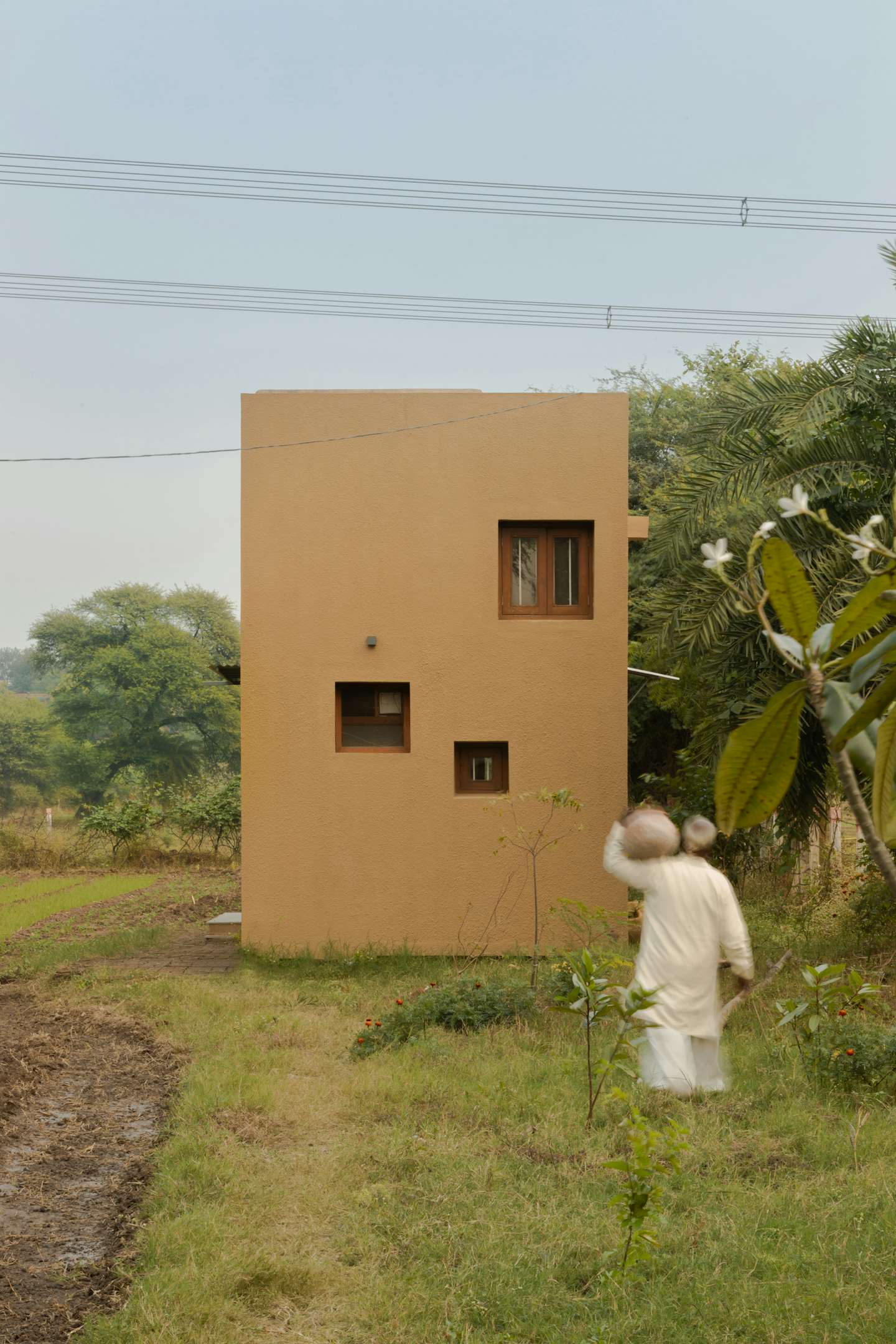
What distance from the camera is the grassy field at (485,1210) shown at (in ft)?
13.2

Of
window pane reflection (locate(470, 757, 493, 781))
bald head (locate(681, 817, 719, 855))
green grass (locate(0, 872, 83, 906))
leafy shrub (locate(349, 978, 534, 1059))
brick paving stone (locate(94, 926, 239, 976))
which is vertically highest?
window pane reflection (locate(470, 757, 493, 781))

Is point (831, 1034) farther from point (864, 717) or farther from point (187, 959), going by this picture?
point (187, 959)

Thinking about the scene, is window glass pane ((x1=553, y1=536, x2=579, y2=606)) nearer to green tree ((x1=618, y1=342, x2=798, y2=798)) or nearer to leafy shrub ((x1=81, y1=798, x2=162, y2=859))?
green tree ((x1=618, y1=342, x2=798, y2=798))

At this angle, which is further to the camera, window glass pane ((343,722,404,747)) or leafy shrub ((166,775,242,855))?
leafy shrub ((166,775,242,855))

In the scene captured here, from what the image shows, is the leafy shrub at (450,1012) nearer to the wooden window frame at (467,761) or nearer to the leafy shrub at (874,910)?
the wooden window frame at (467,761)

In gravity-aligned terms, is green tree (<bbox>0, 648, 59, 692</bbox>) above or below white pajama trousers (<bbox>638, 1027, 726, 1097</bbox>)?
above

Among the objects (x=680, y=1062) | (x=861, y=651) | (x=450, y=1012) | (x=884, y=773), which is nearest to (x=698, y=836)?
(x=680, y=1062)

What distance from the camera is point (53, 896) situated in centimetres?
1852

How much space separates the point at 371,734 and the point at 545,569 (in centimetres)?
257

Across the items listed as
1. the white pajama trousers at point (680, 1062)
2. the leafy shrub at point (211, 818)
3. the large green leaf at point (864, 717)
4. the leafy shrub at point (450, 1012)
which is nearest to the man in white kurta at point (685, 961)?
the white pajama trousers at point (680, 1062)

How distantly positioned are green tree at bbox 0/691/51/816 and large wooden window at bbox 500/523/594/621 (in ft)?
115

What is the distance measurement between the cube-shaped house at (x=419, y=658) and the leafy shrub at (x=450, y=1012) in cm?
296

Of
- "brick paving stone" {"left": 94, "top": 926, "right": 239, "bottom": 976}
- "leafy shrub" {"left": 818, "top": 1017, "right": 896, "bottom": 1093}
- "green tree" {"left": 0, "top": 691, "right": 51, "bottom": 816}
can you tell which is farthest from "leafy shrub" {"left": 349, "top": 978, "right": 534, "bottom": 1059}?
"green tree" {"left": 0, "top": 691, "right": 51, "bottom": 816}

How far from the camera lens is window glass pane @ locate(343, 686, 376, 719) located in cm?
1216
